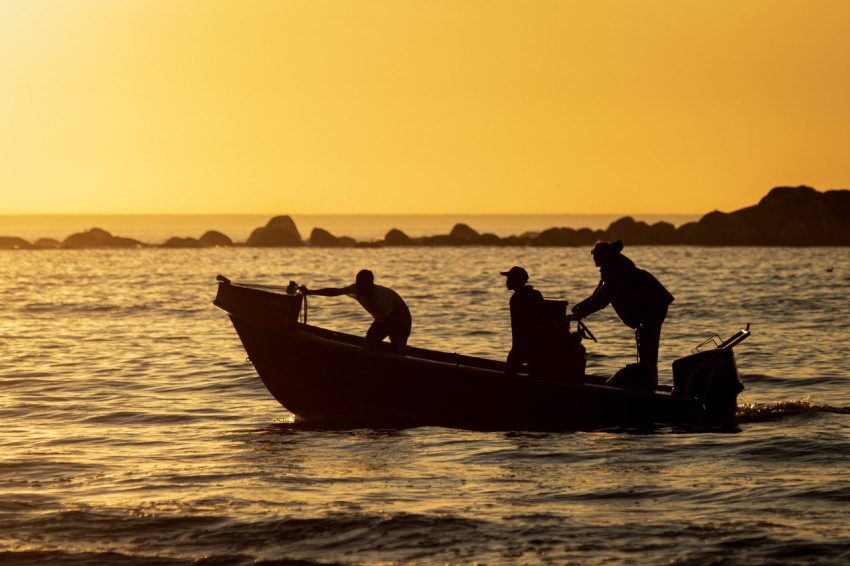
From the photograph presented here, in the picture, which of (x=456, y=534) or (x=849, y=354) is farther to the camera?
(x=849, y=354)

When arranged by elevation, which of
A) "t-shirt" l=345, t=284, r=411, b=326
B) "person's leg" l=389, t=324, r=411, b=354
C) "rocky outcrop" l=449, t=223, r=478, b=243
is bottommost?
"person's leg" l=389, t=324, r=411, b=354

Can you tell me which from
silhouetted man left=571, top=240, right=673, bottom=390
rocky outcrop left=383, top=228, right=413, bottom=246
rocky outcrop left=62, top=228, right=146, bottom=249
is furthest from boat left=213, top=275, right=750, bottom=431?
rocky outcrop left=62, top=228, right=146, bottom=249

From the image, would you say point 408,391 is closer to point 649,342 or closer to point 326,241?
point 649,342

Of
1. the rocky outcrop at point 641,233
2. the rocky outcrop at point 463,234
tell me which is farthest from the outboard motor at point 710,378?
the rocky outcrop at point 463,234

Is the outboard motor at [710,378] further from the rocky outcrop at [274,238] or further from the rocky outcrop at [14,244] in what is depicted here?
the rocky outcrop at [14,244]

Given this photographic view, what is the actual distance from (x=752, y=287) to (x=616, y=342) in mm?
26808

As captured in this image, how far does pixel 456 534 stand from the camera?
35.3 ft

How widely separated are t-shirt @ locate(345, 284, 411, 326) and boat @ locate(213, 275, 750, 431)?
0.43 m

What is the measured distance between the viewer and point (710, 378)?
16.2 metres

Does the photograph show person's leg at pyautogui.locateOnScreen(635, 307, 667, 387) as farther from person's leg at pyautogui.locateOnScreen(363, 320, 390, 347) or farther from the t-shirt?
person's leg at pyautogui.locateOnScreen(363, 320, 390, 347)

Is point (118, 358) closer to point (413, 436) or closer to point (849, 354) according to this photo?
point (413, 436)

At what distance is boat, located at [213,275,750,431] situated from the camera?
16016mm

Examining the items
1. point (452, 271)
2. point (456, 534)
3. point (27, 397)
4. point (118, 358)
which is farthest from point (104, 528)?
point (452, 271)

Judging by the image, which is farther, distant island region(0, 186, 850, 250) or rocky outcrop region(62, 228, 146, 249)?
rocky outcrop region(62, 228, 146, 249)
